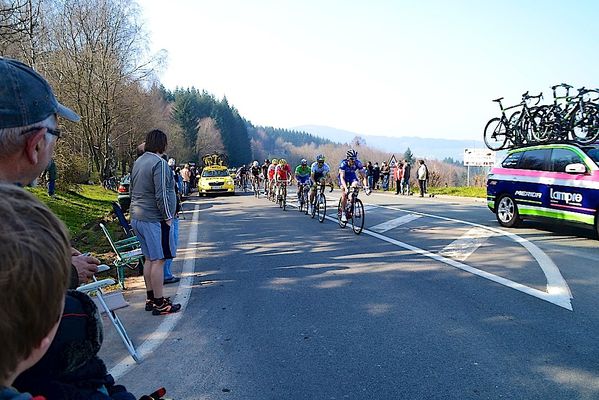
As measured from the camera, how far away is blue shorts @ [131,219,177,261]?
18.2 feet

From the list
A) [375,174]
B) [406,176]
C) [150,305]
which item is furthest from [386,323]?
[375,174]

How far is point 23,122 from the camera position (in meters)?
1.74

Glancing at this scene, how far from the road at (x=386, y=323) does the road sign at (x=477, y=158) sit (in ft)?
72.5

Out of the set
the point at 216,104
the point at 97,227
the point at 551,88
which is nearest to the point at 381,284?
the point at 97,227

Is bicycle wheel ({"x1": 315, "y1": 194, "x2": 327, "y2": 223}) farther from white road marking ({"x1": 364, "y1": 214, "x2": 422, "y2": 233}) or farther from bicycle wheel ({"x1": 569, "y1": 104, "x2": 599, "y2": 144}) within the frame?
bicycle wheel ({"x1": 569, "y1": 104, "x2": 599, "y2": 144})

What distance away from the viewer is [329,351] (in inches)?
169

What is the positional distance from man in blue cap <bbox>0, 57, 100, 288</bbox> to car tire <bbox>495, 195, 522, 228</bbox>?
11606 mm

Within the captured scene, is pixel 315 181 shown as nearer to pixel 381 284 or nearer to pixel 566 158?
pixel 566 158

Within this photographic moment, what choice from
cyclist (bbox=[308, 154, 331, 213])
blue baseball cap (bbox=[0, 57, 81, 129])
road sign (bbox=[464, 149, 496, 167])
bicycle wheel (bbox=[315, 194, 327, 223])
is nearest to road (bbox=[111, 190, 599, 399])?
blue baseball cap (bbox=[0, 57, 81, 129])

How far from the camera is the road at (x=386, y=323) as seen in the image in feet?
12.0

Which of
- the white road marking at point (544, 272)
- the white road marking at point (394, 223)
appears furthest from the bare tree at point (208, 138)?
the white road marking at point (544, 272)

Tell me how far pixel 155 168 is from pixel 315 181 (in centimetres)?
958

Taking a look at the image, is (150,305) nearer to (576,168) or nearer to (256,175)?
(576,168)

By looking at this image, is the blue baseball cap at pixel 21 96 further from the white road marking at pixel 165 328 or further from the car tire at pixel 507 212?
the car tire at pixel 507 212
